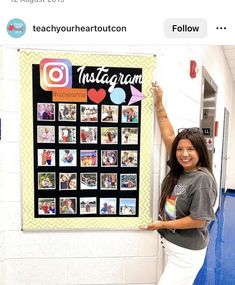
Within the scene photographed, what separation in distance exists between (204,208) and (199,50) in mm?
1562

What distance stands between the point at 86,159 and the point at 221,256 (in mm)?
2059

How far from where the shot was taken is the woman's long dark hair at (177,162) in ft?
4.29

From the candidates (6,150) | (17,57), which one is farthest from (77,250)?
(17,57)

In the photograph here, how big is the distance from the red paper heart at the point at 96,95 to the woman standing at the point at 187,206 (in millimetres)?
538

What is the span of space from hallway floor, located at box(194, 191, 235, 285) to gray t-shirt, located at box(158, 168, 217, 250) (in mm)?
1123

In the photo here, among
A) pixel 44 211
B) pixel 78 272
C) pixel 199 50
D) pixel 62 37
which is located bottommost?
pixel 78 272

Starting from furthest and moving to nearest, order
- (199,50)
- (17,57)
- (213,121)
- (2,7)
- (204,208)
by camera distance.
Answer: (213,121), (199,50), (17,57), (204,208), (2,7)

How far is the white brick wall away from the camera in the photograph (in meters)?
1.54

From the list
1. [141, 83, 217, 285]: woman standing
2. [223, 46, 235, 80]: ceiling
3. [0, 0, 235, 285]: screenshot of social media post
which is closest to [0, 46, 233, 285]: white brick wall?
[0, 0, 235, 285]: screenshot of social media post

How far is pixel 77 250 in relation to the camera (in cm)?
165

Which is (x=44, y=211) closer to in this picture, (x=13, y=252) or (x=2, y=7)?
(x=13, y=252)

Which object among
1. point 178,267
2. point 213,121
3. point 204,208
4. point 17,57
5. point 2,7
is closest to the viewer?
point 2,7

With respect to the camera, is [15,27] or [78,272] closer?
[15,27]

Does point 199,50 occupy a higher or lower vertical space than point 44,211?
higher
